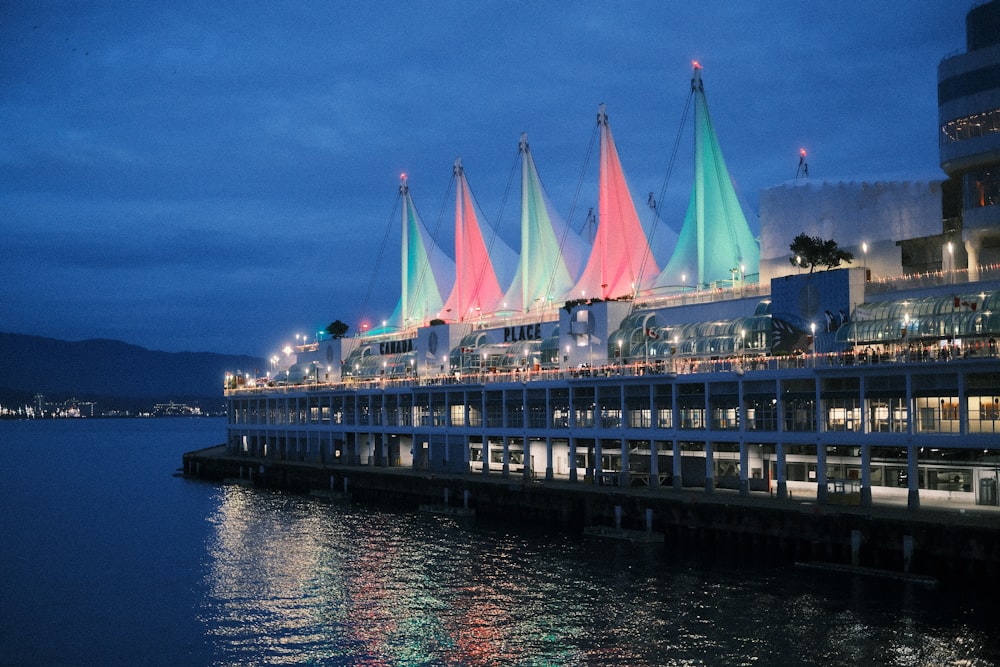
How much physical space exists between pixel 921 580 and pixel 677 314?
3181cm

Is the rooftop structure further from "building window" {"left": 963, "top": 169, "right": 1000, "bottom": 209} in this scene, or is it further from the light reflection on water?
the light reflection on water

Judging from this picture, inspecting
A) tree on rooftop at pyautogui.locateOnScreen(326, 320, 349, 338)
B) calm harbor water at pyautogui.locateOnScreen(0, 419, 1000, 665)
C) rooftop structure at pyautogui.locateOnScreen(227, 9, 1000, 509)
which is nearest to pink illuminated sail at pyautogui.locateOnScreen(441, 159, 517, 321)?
rooftop structure at pyautogui.locateOnScreen(227, 9, 1000, 509)

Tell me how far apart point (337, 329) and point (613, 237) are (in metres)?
39.7

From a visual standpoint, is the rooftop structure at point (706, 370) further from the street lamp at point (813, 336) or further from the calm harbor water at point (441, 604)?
the calm harbor water at point (441, 604)

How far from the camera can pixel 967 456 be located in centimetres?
4703

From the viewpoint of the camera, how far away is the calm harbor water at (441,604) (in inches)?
1385

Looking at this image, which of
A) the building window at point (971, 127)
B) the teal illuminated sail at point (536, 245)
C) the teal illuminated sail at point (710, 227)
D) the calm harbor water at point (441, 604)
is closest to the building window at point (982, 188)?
the building window at point (971, 127)

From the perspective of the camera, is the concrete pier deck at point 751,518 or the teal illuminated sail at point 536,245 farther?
the teal illuminated sail at point 536,245

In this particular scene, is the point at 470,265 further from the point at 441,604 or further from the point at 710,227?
the point at 441,604

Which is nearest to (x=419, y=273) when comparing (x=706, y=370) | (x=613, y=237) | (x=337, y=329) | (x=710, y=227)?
(x=337, y=329)

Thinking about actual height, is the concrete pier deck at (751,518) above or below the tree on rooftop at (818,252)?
below

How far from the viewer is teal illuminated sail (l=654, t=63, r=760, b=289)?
7431cm

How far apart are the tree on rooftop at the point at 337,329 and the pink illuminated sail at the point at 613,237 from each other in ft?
118

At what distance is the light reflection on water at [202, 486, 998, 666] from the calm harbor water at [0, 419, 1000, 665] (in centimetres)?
11
